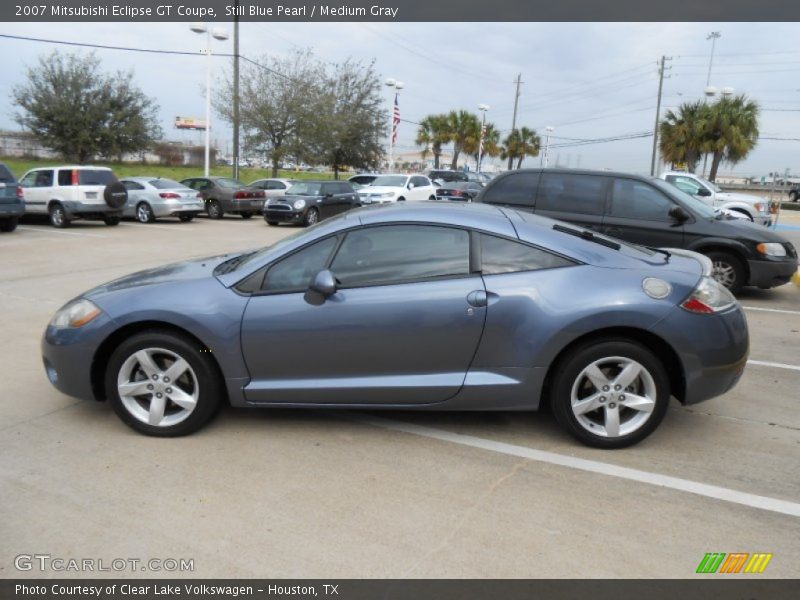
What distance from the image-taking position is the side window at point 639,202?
28.3 feet

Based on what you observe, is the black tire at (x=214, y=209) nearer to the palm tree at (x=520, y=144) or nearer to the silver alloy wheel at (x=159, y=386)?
the silver alloy wheel at (x=159, y=386)

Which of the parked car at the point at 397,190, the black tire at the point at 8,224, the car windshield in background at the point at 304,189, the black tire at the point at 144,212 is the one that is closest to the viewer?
the black tire at the point at 8,224

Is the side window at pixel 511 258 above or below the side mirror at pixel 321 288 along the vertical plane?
above

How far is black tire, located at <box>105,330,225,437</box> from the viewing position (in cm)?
390

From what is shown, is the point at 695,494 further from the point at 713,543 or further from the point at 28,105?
the point at 28,105

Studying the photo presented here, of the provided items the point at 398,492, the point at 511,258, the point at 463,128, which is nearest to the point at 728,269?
the point at 511,258

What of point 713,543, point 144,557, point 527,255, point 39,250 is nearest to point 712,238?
point 527,255

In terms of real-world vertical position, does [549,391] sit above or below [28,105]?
below

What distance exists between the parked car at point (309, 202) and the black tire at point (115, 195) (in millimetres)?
4182

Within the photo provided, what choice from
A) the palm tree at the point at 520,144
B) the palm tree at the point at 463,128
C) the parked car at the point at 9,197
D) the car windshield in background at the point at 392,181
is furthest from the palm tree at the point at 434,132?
the parked car at the point at 9,197

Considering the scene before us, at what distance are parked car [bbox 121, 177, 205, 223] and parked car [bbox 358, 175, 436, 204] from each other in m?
6.08

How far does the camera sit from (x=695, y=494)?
3.42 meters

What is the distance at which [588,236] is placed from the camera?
14.1 ft

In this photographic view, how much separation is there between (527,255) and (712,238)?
5.82 metres
